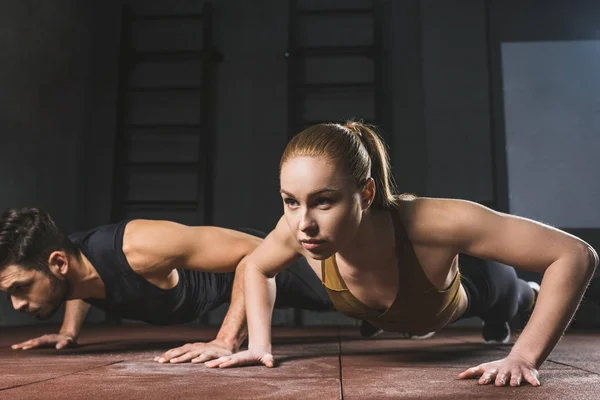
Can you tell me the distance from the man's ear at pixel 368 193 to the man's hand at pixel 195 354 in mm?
638

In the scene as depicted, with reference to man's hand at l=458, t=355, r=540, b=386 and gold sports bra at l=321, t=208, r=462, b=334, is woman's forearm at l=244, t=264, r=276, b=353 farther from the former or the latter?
man's hand at l=458, t=355, r=540, b=386

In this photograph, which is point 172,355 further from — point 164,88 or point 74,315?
point 164,88

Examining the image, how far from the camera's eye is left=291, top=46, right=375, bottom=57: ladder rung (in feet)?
17.0

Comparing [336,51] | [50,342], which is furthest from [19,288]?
[336,51]

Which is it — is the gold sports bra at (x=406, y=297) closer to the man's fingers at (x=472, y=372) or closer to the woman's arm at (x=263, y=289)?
the woman's arm at (x=263, y=289)

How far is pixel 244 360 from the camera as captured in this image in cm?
156

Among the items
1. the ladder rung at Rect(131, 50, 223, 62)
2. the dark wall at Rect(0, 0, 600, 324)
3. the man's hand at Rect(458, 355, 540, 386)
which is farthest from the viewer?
the ladder rung at Rect(131, 50, 223, 62)

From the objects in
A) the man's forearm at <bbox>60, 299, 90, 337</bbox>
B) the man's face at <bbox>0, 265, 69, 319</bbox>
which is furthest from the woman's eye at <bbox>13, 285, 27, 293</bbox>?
the man's forearm at <bbox>60, 299, 90, 337</bbox>

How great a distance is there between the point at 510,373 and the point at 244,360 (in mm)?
671

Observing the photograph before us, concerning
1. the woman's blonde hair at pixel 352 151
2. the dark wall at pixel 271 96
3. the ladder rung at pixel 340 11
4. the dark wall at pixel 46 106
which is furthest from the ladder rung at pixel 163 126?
the woman's blonde hair at pixel 352 151

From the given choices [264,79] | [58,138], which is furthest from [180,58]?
[58,138]

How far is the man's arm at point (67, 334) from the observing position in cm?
226

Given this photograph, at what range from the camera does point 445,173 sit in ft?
16.7

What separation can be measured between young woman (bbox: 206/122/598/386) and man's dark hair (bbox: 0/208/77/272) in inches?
28.8
